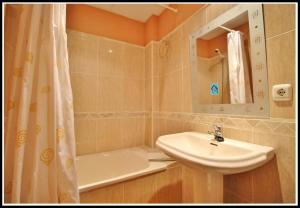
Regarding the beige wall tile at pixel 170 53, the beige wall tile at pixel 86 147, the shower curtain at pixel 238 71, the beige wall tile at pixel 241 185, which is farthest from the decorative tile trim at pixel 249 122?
the beige wall tile at pixel 86 147

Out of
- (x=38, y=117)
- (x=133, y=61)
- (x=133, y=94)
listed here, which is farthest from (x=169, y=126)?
(x=38, y=117)

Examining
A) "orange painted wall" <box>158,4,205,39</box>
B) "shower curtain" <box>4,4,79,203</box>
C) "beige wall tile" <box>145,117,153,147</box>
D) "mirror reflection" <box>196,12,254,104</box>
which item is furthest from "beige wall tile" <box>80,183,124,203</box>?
"orange painted wall" <box>158,4,205,39</box>

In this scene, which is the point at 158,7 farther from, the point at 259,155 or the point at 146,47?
the point at 259,155

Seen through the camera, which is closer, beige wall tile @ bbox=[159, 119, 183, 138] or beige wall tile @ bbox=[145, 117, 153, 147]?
beige wall tile @ bbox=[159, 119, 183, 138]

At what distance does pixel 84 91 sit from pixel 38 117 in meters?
0.97

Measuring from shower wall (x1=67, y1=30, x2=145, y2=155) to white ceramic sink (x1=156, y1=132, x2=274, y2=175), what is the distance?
916 millimetres

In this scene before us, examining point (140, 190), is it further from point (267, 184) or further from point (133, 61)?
point (133, 61)

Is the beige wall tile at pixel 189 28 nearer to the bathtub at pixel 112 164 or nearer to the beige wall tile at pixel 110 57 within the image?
the beige wall tile at pixel 110 57

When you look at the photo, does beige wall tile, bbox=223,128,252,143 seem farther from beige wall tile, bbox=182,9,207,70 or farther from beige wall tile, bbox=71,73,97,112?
beige wall tile, bbox=71,73,97,112

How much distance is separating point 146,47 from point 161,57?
1.05 feet

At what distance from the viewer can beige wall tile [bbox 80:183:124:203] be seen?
935mm

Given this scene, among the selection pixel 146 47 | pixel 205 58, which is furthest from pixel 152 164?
pixel 146 47

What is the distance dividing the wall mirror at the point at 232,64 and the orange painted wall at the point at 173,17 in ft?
0.86

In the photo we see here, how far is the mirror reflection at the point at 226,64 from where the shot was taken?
2.99 ft
